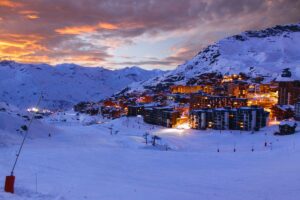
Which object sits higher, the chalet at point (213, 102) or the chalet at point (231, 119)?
the chalet at point (213, 102)

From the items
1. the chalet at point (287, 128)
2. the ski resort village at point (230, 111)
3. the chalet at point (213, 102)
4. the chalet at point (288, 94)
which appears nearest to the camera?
the chalet at point (287, 128)

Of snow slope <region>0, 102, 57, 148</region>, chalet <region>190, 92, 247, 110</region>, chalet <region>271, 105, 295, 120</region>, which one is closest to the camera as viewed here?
snow slope <region>0, 102, 57, 148</region>

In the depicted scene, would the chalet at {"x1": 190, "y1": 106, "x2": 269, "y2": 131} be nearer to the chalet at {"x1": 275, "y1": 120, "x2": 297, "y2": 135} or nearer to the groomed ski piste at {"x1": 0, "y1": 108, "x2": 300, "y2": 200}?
the chalet at {"x1": 275, "y1": 120, "x2": 297, "y2": 135}

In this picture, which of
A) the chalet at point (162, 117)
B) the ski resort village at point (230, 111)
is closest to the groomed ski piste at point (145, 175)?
the ski resort village at point (230, 111)

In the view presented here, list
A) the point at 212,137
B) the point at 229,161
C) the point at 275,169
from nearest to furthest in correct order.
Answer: the point at 275,169 < the point at 229,161 < the point at 212,137

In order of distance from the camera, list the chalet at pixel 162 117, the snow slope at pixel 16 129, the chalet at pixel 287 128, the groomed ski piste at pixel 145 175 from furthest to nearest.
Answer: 1. the chalet at pixel 162 117
2. the chalet at pixel 287 128
3. the snow slope at pixel 16 129
4. the groomed ski piste at pixel 145 175

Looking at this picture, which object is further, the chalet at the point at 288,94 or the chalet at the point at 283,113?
the chalet at the point at 288,94

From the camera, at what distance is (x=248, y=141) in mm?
61312

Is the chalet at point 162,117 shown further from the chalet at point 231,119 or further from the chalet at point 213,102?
the chalet at point 213,102

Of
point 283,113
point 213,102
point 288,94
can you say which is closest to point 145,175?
point 283,113

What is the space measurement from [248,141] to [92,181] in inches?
1808

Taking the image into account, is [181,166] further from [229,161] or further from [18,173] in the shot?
[18,173]

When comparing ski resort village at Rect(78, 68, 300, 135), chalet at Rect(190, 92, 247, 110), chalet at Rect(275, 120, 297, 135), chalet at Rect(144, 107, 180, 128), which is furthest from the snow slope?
chalet at Rect(190, 92, 247, 110)

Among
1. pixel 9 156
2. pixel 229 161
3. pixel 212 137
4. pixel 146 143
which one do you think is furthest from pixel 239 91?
pixel 9 156
